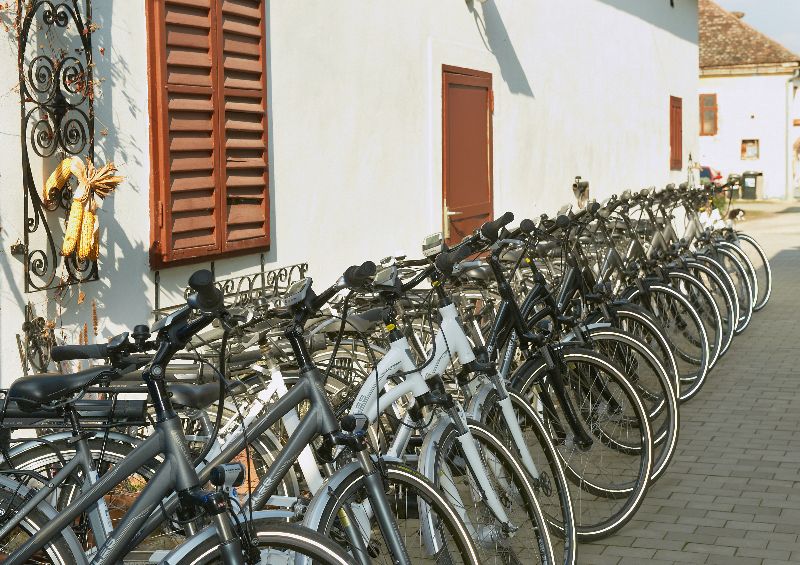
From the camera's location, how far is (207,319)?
2.80 meters

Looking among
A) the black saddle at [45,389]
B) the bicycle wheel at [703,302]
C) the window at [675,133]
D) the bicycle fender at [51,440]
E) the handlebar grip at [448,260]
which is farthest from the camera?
the window at [675,133]

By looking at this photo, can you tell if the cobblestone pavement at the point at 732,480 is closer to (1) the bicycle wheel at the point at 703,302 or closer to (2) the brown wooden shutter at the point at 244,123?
(1) the bicycle wheel at the point at 703,302

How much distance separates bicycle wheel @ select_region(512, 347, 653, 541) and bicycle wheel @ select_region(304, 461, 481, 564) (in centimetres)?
148

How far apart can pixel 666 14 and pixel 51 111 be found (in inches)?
531

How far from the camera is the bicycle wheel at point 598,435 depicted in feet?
16.4

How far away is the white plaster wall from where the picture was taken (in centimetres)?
3856

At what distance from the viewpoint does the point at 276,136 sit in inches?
263

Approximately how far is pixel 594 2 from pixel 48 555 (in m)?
11.1

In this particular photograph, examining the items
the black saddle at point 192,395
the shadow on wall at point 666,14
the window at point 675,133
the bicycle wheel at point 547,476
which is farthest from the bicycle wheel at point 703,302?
the window at point 675,133

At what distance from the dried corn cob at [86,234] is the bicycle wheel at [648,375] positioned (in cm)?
216

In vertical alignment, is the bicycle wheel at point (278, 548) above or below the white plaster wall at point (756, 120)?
below

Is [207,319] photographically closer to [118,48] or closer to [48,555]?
[48,555]

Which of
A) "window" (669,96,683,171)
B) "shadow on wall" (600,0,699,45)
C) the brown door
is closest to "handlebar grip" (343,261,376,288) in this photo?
the brown door

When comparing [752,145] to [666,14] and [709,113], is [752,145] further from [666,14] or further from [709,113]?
[666,14]
